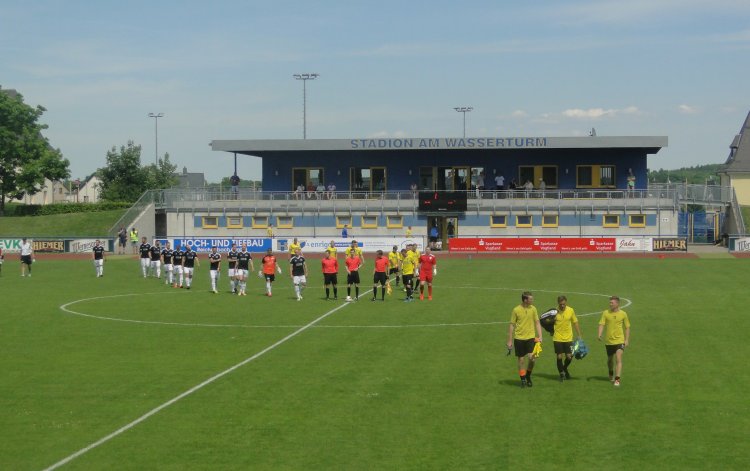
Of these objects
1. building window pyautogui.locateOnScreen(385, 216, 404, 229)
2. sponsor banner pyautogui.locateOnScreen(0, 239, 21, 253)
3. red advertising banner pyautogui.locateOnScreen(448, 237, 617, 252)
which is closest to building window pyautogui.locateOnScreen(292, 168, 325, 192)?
building window pyautogui.locateOnScreen(385, 216, 404, 229)

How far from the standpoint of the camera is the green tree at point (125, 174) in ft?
344

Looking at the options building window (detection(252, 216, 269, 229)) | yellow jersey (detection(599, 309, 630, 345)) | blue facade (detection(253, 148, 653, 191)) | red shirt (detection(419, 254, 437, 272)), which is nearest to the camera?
yellow jersey (detection(599, 309, 630, 345))

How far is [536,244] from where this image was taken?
215 feet

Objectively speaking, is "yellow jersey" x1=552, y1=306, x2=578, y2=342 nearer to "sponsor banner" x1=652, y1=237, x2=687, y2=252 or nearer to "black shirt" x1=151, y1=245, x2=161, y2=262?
"black shirt" x1=151, y1=245, x2=161, y2=262

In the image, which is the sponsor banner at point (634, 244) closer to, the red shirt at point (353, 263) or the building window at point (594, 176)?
the building window at point (594, 176)

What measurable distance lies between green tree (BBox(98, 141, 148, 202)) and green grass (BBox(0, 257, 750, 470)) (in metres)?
72.6

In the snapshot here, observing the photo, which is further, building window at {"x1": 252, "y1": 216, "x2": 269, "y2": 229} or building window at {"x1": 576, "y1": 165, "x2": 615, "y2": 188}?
building window at {"x1": 576, "y1": 165, "x2": 615, "y2": 188}

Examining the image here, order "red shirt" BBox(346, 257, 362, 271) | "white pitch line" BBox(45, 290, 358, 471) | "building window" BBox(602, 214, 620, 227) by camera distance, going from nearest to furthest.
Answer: "white pitch line" BBox(45, 290, 358, 471) → "red shirt" BBox(346, 257, 362, 271) → "building window" BBox(602, 214, 620, 227)

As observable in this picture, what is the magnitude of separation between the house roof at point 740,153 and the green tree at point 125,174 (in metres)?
66.2

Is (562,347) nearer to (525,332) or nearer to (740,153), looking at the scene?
(525,332)

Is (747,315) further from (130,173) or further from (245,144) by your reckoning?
(130,173)

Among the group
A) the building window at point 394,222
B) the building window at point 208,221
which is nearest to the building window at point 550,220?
the building window at point 394,222

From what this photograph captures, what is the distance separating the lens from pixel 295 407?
56.1 ft

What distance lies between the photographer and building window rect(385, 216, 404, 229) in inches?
2953
